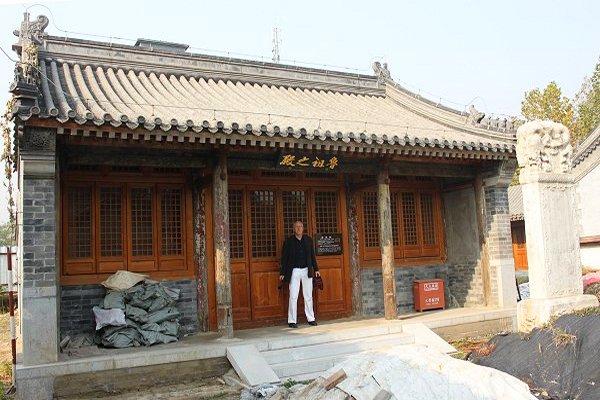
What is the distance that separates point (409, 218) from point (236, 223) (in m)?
3.37

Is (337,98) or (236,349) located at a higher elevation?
(337,98)

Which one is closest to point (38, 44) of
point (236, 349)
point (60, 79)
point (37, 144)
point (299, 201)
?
point (60, 79)

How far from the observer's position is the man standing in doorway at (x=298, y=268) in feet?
28.6

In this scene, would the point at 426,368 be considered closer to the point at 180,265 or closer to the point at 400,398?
the point at 400,398

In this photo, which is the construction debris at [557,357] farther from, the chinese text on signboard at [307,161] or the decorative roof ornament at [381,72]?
the decorative roof ornament at [381,72]

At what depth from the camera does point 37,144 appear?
6.42 meters

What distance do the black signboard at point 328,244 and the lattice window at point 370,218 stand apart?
1.92 feet

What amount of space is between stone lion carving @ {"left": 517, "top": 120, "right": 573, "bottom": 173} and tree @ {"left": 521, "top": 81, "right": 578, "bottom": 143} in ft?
59.8

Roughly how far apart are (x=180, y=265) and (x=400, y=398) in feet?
16.0

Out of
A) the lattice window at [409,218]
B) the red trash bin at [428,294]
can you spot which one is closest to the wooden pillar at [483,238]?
the red trash bin at [428,294]

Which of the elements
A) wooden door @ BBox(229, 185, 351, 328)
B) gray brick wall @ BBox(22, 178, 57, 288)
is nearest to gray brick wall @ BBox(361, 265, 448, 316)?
wooden door @ BBox(229, 185, 351, 328)

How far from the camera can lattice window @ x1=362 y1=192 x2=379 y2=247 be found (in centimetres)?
1003

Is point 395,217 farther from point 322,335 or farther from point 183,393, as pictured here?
point 183,393

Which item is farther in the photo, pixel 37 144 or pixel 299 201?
pixel 299 201
